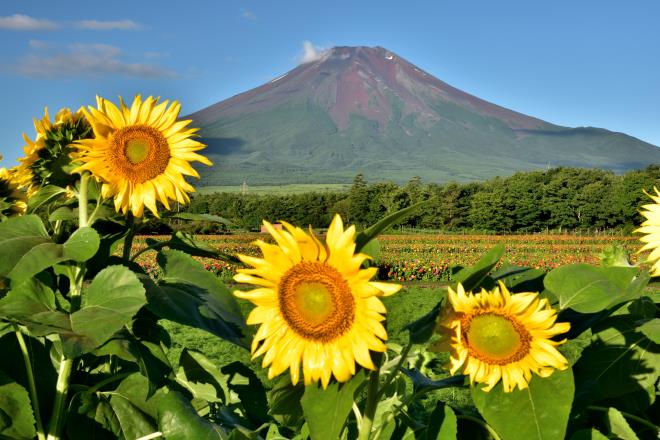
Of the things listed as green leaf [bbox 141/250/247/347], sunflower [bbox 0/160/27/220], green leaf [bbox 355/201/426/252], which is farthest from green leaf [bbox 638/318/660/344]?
sunflower [bbox 0/160/27/220]

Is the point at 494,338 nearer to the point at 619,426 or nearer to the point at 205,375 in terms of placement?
the point at 619,426

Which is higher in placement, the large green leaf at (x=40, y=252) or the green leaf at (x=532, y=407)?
the large green leaf at (x=40, y=252)

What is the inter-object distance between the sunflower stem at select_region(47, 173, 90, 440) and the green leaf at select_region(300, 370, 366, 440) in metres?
0.89

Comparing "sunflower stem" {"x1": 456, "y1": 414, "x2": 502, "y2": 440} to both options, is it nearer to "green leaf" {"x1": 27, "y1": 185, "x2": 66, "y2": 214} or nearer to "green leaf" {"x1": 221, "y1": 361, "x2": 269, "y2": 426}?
"green leaf" {"x1": 221, "y1": 361, "x2": 269, "y2": 426}

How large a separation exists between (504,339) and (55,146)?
55.0 inches

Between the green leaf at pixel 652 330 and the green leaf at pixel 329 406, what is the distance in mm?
575

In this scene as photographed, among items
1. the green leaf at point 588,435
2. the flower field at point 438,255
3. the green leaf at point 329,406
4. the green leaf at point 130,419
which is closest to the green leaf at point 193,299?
the green leaf at point 130,419

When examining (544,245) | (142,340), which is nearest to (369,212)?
(544,245)

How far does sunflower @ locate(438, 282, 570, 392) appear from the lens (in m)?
1.09

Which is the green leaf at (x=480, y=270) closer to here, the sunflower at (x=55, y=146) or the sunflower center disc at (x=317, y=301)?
the sunflower center disc at (x=317, y=301)

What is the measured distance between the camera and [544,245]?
126ft

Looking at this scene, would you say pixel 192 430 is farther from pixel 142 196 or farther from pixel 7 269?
pixel 142 196

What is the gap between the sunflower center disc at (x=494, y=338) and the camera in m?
1.09

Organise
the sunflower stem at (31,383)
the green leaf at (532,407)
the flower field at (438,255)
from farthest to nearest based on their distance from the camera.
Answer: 1. the flower field at (438,255)
2. the sunflower stem at (31,383)
3. the green leaf at (532,407)
